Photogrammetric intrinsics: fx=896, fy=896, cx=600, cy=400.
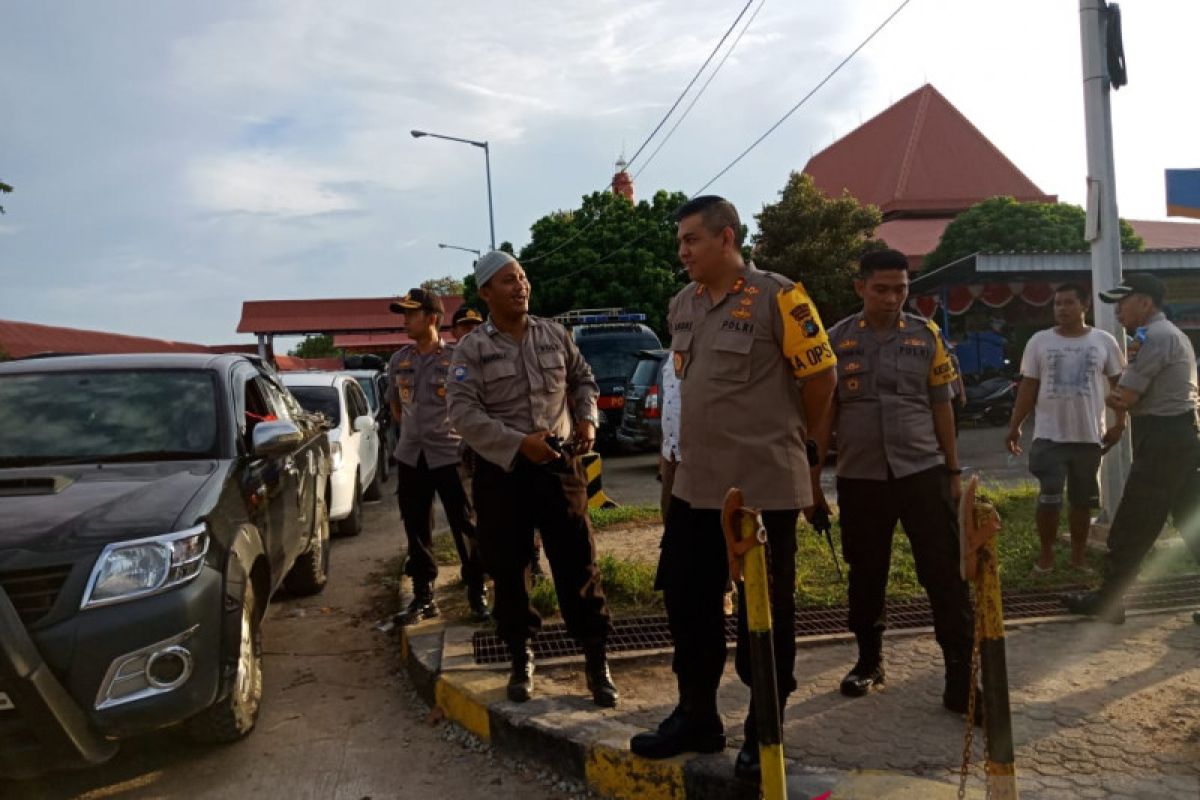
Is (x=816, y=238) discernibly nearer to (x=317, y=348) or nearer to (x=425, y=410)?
(x=425, y=410)

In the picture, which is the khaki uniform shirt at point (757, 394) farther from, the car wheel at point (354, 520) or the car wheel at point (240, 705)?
the car wheel at point (354, 520)

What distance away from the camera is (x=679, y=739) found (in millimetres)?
3041

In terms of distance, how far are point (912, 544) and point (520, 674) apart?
1.69m

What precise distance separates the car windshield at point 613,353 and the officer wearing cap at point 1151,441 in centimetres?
963

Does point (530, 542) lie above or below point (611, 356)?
below

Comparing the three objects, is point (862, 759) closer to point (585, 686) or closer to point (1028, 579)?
point (585, 686)

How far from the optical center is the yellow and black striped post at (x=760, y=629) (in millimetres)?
2283

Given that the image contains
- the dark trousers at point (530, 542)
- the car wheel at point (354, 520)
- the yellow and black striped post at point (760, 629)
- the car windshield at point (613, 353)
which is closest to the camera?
the yellow and black striped post at point (760, 629)

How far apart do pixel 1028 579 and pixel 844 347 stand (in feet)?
8.33

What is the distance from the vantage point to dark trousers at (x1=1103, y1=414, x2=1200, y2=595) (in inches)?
172

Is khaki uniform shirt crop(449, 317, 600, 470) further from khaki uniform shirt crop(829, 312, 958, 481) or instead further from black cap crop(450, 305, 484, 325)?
black cap crop(450, 305, 484, 325)

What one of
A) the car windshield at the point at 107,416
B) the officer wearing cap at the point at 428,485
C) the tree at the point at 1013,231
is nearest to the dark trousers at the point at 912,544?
the officer wearing cap at the point at 428,485

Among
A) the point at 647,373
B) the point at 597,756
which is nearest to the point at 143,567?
the point at 597,756

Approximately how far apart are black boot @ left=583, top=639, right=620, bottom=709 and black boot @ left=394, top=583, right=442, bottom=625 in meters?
1.58
